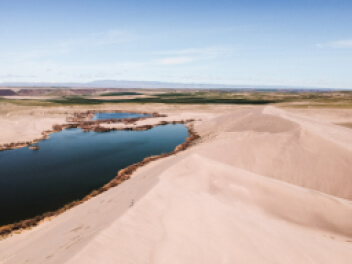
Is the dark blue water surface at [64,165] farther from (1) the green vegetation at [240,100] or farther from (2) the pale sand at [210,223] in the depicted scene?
(1) the green vegetation at [240,100]

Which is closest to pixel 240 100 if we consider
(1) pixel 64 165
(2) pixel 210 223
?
(1) pixel 64 165

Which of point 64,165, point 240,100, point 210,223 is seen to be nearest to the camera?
point 210,223

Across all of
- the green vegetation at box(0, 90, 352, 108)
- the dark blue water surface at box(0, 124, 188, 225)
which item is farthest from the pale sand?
the green vegetation at box(0, 90, 352, 108)

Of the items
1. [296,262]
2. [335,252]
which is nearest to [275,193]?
[335,252]

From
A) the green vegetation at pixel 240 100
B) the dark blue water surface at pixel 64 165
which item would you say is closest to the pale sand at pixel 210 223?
the dark blue water surface at pixel 64 165

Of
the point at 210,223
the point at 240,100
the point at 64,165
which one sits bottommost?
the point at 64,165

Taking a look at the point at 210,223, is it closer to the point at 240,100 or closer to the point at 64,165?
the point at 64,165

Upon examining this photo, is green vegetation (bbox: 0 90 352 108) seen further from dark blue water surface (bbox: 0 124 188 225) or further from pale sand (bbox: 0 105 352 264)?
pale sand (bbox: 0 105 352 264)
